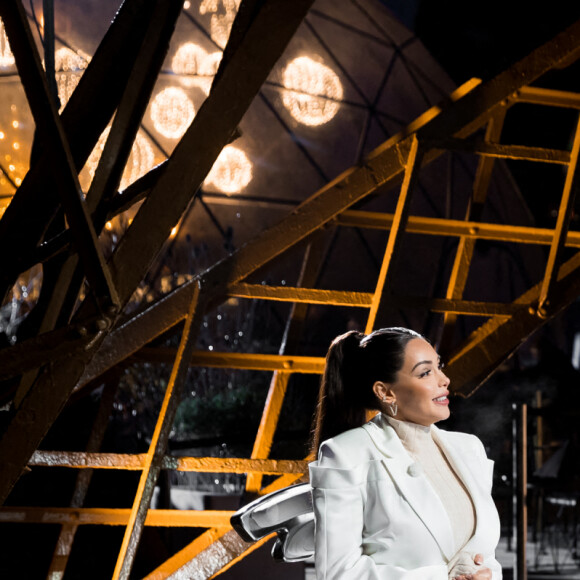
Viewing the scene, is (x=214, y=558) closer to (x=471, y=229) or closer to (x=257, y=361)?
(x=257, y=361)

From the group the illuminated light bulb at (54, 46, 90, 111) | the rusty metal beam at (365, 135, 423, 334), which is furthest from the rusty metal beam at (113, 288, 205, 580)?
the illuminated light bulb at (54, 46, 90, 111)

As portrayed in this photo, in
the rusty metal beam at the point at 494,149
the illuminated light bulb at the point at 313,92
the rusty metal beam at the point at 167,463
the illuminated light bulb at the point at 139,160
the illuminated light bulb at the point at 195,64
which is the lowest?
the rusty metal beam at the point at 167,463

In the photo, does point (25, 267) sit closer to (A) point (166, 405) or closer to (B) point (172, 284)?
(A) point (166, 405)

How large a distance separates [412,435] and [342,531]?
37cm

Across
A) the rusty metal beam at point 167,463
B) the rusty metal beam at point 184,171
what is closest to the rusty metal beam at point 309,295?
the rusty metal beam at point 167,463

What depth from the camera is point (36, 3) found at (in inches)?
411

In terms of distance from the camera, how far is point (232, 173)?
11984mm

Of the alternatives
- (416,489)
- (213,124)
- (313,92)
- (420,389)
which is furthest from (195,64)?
(416,489)

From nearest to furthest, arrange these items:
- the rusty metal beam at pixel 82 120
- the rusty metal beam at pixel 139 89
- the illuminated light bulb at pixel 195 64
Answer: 1. the rusty metal beam at pixel 139 89
2. the rusty metal beam at pixel 82 120
3. the illuminated light bulb at pixel 195 64

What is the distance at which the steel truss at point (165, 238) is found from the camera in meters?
2.67

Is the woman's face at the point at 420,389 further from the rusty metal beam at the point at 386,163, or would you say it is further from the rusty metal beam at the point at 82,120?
the rusty metal beam at the point at 386,163

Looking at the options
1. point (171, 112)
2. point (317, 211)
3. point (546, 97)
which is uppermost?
point (171, 112)

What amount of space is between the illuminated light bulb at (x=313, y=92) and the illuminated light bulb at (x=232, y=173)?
132 cm

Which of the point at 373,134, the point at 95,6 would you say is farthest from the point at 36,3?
the point at 373,134
